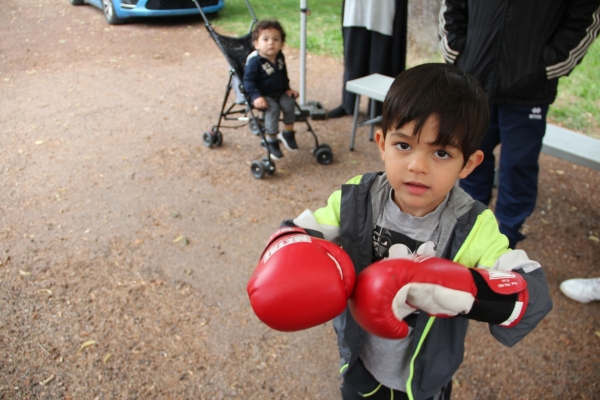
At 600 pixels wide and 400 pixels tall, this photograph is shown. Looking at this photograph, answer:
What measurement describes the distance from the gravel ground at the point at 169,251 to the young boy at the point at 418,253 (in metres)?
1.06

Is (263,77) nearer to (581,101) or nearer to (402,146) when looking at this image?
(402,146)

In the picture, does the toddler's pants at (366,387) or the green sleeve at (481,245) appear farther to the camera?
the toddler's pants at (366,387)

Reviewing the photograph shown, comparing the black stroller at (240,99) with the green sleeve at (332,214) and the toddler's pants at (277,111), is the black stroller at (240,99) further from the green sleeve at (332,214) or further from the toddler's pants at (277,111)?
the green sleeve at (332,214)

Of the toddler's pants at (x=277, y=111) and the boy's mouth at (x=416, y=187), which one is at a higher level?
the boy's mouth at (x=416, y=187)

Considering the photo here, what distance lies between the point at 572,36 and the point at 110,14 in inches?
284

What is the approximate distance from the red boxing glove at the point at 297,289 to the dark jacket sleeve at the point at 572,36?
1.82m

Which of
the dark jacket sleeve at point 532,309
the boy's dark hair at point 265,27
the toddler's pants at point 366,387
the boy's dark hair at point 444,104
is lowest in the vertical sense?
the toddler's pants at point 366,387

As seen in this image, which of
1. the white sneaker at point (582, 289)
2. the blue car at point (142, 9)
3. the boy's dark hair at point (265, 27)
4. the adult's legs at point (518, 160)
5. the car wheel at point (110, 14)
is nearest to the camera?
the adult's legs at point (518, 160)

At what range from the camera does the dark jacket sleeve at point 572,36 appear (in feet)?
7.09

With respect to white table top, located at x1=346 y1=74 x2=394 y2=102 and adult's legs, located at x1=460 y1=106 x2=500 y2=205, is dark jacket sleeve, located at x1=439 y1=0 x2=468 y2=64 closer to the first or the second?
adult's legs, located at x1=460 y1=106 x2=500 y2=205

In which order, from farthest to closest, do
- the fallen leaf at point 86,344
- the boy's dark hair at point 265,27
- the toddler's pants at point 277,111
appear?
the toddler's pants at point 277,111 → the boy's dark hair at point 265,27 → the fallen leaf at point 86,344

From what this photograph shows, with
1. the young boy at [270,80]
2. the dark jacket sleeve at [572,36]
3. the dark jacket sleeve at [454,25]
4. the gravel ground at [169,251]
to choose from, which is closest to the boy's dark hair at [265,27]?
the young boy at [270,80]

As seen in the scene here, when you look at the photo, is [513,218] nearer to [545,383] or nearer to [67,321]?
[545,383]

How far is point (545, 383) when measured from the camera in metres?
2.12
